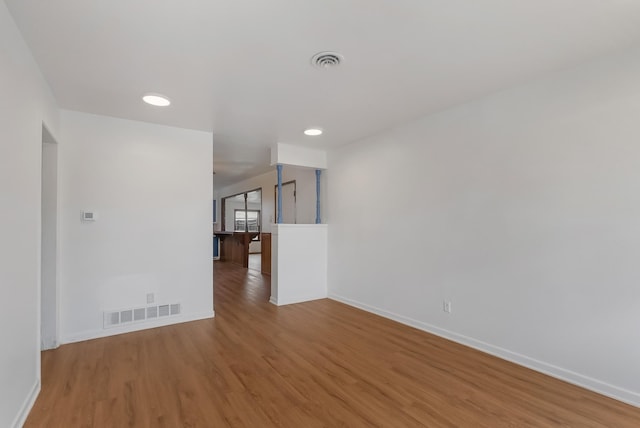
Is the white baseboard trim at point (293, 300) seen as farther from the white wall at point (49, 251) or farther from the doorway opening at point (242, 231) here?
the doorway opening at point (242, 231)

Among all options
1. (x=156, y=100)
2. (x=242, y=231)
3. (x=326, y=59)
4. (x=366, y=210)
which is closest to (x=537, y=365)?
(x=366, y=210)

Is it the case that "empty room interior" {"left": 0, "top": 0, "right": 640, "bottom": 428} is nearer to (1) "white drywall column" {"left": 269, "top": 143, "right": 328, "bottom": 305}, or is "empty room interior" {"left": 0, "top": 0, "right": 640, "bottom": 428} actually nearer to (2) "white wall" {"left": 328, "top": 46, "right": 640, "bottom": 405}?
(2) "white wall" {"left": 328, "top": 46, "right": 640, "bottom": 405}

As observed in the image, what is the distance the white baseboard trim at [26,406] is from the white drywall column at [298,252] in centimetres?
267

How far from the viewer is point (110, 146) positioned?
332 centimetres

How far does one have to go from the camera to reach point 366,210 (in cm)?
423

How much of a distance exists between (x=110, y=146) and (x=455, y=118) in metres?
3.75

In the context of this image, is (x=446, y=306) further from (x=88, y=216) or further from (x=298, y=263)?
(x=88, y=216)

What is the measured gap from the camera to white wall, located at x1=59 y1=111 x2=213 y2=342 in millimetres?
3127

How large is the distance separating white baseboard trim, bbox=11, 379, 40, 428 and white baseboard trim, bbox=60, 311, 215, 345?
3.41ft

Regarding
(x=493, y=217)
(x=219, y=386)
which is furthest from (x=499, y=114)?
(x=219, y=386)

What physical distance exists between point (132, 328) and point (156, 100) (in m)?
2.50

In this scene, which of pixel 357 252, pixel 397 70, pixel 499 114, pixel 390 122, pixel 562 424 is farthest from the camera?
pixel 357 252

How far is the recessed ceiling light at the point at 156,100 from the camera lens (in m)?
2.77

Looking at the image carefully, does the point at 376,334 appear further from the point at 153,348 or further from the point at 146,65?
the point at 146,65
